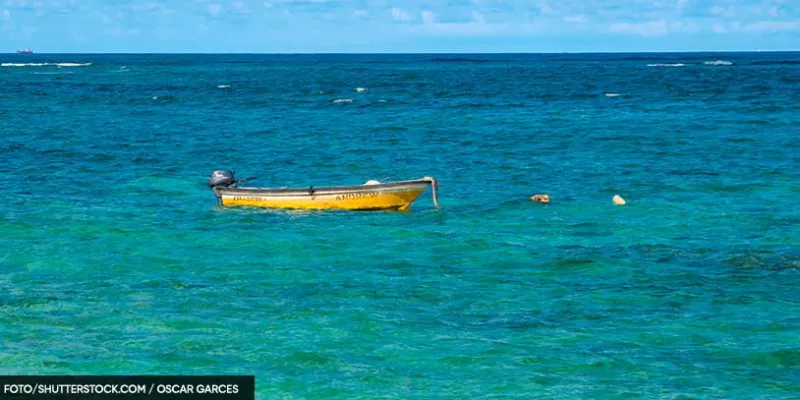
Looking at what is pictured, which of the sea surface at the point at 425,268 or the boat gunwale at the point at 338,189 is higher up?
the boat gunwale at the point at 338,189

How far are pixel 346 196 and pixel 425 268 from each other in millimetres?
7553

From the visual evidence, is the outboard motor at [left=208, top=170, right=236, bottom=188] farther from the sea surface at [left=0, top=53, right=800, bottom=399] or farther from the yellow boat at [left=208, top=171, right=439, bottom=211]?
the sea surface at [left=0, top=53, right=800, bottom=399]

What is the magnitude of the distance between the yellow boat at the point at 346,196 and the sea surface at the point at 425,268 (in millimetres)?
394

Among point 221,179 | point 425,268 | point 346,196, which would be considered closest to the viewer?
point 425,268

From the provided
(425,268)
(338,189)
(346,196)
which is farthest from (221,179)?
(425,268)

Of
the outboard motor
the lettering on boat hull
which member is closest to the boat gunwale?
the lettering on boat hull

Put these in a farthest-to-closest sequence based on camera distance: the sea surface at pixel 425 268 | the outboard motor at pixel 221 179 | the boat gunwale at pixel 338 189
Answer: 1. the outboard motor at pixel 221 179
2. the boat gunwale at pixel 338 189
3. the sea surface at pixel 425 268

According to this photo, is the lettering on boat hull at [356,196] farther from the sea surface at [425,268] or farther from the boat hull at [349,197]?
the sea surface at [425,268]

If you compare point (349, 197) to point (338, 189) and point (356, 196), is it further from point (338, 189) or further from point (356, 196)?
point (338, 189)

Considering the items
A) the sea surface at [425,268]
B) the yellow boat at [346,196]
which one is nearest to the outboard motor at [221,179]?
the yellow boat at [346,196]

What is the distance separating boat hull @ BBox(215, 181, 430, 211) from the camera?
1337 inches

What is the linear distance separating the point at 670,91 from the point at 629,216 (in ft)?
226

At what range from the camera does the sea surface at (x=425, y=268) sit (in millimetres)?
19594

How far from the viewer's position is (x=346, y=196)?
3416 cm
